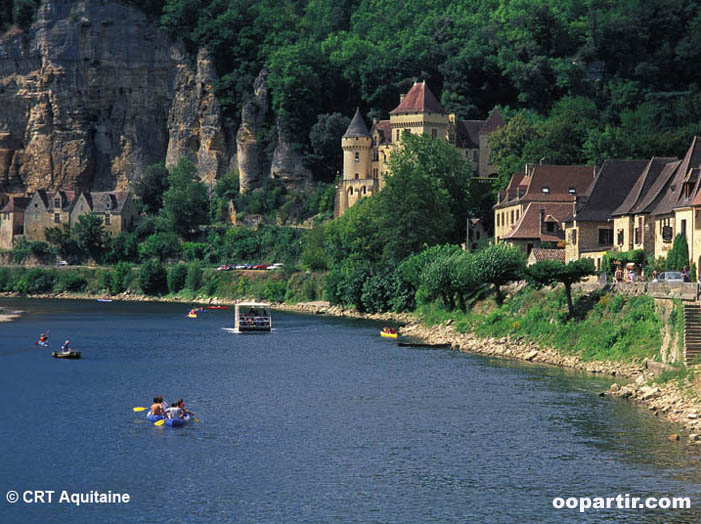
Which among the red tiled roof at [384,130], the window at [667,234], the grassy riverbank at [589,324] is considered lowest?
the grassy riverbank at [589,324]

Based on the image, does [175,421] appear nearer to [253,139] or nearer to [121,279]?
[121,279]

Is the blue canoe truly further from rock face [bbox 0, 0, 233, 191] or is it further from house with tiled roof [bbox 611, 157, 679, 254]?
rock face [bbox 0, 0, 233, 191]

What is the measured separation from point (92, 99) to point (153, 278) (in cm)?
4852

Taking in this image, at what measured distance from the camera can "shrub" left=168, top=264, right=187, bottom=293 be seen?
447 feet

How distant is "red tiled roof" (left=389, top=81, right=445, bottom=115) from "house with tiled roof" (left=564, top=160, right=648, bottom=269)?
162 ft

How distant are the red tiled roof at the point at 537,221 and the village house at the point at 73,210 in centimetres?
7914

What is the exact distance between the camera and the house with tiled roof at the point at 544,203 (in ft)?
293

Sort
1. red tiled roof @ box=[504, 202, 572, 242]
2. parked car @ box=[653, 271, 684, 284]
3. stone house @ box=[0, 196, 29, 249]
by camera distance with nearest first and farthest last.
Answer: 1. parked car @ box=[653, 271, 684, 284]
2. red tiled roof @ box=[504, 202, 572, 242]
3. stone house @ box=[0, 196, 29, 249]

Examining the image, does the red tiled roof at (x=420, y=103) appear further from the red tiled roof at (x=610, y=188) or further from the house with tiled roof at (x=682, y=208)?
the house with tiled roof at (x=682, y=208)

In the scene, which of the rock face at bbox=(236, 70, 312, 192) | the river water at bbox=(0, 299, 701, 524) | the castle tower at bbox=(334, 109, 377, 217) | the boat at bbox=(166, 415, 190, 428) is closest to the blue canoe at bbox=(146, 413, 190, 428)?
the boat at bbox=(166, 415, 190, 428)

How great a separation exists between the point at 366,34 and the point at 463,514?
149 m

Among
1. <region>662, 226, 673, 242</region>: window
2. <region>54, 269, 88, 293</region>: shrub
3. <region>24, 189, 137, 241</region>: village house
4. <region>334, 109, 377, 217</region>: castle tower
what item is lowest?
<region>54, 269, 88, 293</region>: shrub

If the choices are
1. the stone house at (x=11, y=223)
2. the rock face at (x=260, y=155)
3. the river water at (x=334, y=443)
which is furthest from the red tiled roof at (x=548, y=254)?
the stone house at (x=11, y=223)

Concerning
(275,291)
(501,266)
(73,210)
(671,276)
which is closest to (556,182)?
(501,266)
